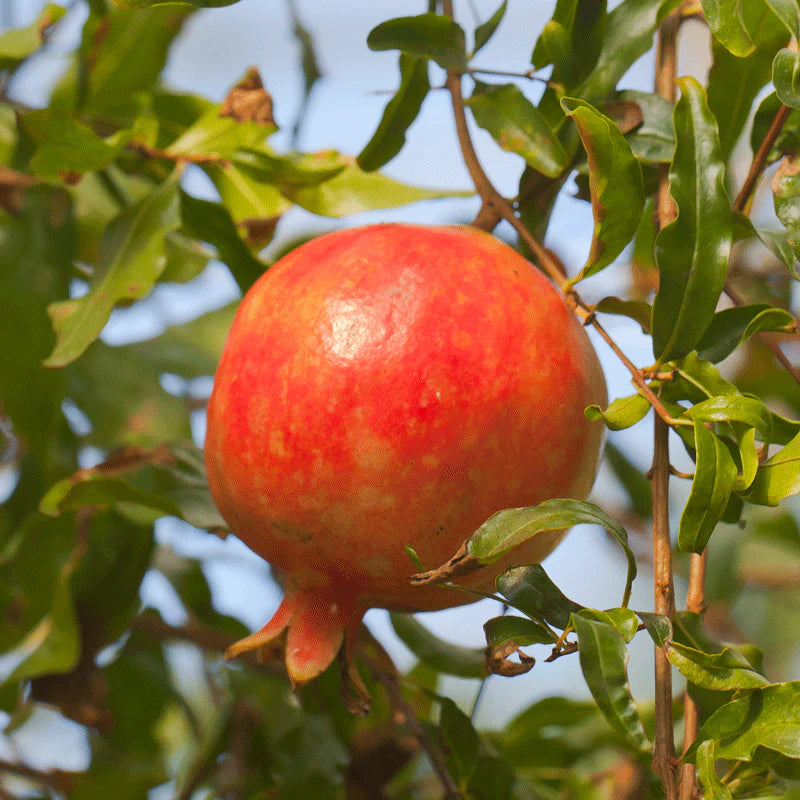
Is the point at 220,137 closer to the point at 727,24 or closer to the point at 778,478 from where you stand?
the point at 727,24

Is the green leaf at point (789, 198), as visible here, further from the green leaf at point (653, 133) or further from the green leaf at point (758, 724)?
the green leaf at point (758, 724)

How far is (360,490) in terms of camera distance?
67 cm

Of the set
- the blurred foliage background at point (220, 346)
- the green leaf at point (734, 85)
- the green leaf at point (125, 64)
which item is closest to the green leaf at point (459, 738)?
the blurred foliage background at point (220, 346)

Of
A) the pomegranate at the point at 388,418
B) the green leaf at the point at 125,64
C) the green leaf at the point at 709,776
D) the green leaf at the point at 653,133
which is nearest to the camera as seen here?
the green leaf at the point at 709,776

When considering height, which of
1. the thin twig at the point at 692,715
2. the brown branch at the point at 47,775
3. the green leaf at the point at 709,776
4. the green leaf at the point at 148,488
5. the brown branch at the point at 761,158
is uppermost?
the brown branch at the point at 761,158

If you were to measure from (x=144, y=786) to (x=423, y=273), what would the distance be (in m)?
0.69

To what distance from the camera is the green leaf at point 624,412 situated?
68 cm

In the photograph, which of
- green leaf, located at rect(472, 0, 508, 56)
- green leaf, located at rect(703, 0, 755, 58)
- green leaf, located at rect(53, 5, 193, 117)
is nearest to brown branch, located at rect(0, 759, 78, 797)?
green leaf, located at rect(53, 5, 193, 117)

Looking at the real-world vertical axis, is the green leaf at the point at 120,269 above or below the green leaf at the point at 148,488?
above

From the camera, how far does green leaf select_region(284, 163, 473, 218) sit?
990 millimetres

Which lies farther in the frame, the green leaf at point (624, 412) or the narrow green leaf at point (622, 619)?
the green leaf at point (624, 412)

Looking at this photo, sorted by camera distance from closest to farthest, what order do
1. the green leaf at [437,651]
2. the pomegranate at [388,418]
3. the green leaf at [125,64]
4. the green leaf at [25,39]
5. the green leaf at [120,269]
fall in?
1. the pomegranate at [388,418]
2. the green leaf at [120,269]
3. the green leaf at [437,651]
4. the green leaf at [25,39]
5. the green leaf at [125,64]

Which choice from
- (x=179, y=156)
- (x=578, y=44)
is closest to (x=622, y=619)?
(x=578, y=44)

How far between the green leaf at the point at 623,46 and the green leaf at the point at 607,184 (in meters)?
0.13
